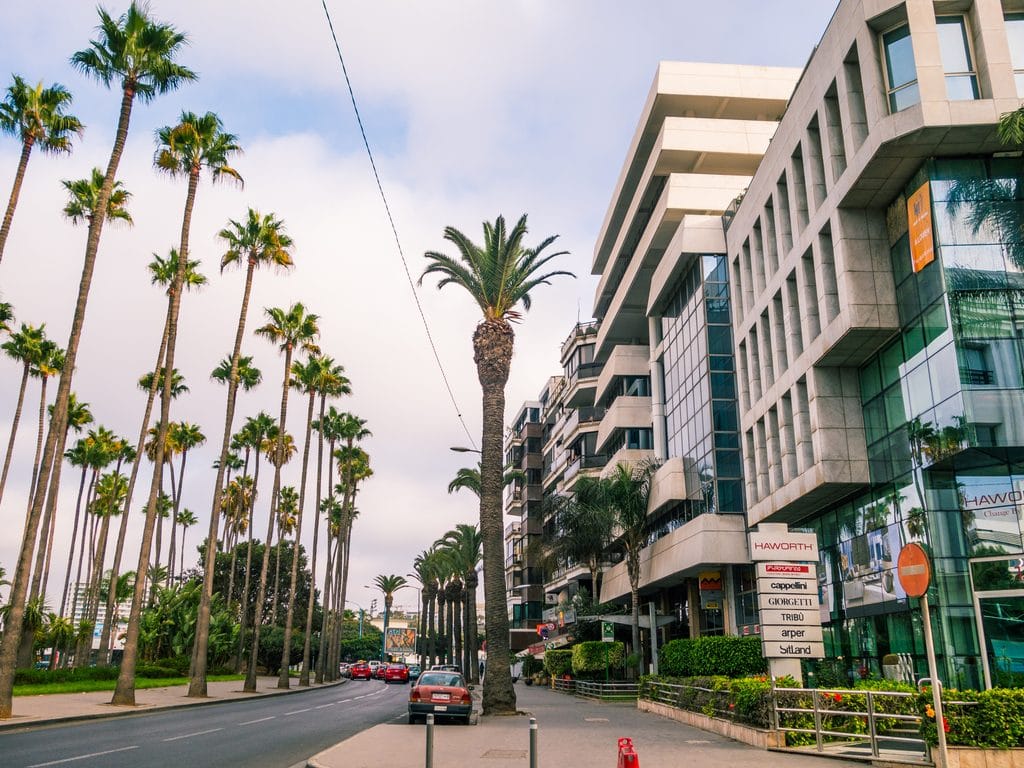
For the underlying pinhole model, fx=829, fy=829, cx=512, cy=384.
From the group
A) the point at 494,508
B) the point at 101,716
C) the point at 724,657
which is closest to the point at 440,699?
the point at 494,508

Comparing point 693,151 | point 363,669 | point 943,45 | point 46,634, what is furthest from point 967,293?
point 363,669

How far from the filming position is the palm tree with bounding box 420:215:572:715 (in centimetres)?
2761

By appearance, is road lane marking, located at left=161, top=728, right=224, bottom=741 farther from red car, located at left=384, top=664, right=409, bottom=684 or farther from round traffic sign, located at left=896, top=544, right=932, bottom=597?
red car, located at left=384, top=664, right=409, bottom=684

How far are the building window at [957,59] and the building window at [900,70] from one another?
764 mm

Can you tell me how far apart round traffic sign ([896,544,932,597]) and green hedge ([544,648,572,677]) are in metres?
44.2

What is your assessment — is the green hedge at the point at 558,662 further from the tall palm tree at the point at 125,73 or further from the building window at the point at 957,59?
the building window at the point at 957,59

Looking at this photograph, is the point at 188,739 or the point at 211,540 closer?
the point at 188,739

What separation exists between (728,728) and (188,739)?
38.6 ft

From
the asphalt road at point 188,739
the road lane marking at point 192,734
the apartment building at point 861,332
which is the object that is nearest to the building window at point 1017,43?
the apartment building at point 861,332

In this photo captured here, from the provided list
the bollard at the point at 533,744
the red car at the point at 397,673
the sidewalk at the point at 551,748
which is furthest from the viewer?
the red car at the point at 397,673

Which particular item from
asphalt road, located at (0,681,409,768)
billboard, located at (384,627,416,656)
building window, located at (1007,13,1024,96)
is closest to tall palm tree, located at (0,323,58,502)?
asphalt road, located at (0,681,409,768)

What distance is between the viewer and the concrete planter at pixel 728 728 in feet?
52.7

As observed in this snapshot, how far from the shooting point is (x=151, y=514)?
93.4 feet

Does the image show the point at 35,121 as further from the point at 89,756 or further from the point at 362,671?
the point at 362,671
